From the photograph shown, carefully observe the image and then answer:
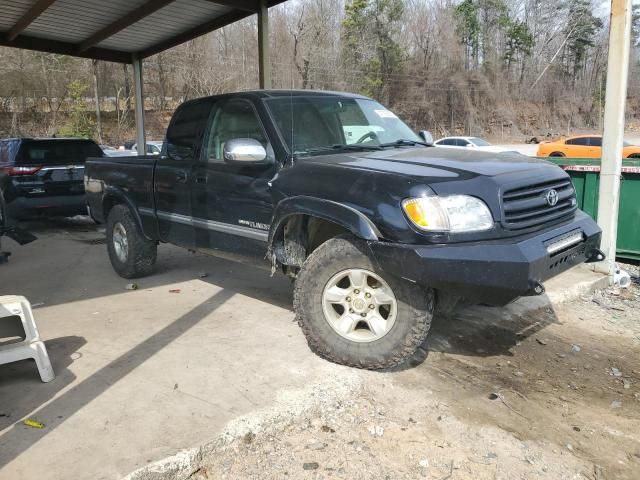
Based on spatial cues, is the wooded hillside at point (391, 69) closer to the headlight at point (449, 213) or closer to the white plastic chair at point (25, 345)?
the white plastic chair at point (25, 345)

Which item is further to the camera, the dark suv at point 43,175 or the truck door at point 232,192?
the dark suv at point 43,175

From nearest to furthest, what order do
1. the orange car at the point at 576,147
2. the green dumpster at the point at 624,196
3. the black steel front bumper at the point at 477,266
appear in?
1. the black steel front bumper at the point at 477,266
2. the green dumpster at the point at 624,196
3. the orange car at the point at 576,147

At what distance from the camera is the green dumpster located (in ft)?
22.4

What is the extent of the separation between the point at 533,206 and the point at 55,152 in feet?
29.6

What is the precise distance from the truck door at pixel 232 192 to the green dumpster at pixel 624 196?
479cm

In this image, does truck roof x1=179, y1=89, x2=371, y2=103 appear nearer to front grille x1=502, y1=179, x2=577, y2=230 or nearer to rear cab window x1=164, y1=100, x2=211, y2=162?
rear cab window x1=164, y1=100, x2=211, y2=162

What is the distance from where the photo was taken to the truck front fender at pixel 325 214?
3.34m

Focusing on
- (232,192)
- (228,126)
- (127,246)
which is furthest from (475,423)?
(127,246)

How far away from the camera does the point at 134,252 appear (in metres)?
6.05

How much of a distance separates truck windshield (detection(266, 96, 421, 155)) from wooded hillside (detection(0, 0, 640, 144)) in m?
35.9

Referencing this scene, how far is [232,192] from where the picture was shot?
452 cm

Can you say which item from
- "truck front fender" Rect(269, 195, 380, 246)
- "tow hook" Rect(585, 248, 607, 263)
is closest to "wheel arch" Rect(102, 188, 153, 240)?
"truck front fender" Rect(269, 195, 380, 246)

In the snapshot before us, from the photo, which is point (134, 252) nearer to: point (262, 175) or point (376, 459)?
point (262, 175)

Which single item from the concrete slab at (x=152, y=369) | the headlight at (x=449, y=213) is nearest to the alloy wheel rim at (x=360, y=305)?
the concrete slab at (x=152, y=369)
